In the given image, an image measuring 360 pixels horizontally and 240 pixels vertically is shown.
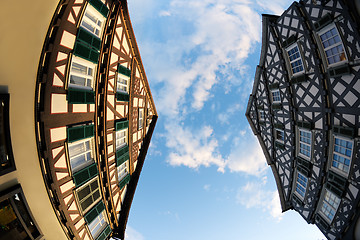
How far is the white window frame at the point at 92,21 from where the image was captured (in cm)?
823

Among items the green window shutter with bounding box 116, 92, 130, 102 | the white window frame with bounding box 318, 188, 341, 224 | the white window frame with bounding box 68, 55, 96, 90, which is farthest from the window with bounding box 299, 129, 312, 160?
the white window frame with bounding box 68, 55, 96, 90

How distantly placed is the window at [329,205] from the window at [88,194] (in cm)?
1578

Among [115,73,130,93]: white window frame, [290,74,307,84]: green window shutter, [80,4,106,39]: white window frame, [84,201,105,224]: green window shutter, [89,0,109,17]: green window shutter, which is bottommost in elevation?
[84,201,105,224]: green window shutter

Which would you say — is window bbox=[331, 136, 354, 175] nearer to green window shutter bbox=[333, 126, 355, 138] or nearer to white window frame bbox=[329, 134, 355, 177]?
white window frame bbox=[329, 134, 355, 177]

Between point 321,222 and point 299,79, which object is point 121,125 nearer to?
point 299,79

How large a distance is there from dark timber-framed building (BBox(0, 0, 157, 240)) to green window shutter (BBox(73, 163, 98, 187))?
6 cm

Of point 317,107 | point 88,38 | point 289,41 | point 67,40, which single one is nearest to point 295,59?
point 289,41

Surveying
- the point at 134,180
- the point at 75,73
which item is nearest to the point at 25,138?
the point at 75,73

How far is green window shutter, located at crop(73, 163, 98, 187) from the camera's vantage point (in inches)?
322

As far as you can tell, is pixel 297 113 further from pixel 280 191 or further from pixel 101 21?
pixel 101 21

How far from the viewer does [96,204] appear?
984cm

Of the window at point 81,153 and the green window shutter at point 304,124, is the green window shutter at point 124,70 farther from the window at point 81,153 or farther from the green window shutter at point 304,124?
the green window shutter at point 304,124

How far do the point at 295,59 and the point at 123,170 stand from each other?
17016mm

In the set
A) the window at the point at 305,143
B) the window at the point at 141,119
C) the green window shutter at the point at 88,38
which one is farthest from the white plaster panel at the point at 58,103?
the window at the point at 305,143
